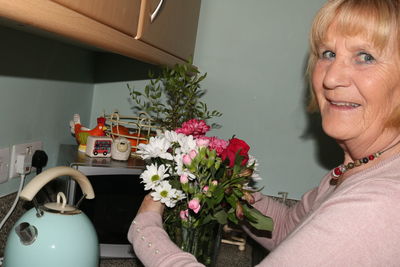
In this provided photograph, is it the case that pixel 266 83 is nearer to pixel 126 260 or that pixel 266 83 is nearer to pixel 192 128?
pixel 192 128

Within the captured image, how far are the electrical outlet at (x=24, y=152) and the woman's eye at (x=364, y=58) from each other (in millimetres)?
890

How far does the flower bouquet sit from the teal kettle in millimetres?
177

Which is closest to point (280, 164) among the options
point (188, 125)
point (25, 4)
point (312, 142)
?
point (312, 142)

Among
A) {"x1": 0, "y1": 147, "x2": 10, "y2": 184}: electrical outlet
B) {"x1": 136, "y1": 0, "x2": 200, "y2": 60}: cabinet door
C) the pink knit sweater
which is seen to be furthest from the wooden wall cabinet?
the pink knit sweater

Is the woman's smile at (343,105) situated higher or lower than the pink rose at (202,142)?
higher

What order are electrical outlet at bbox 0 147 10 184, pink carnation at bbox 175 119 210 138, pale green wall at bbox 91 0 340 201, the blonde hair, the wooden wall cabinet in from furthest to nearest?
1. pale green wall at bbox 91 0 340 201
2. electrical outlet at bbox 0 147 10 184
3. pink carnation at bbox 175 119 210 138
4. the blonde hair
5. the wooden wall cabinet

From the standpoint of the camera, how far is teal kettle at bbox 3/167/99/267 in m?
0.87

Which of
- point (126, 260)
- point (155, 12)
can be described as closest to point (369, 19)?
point (155, 12)

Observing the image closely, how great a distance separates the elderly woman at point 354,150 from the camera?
77 centimetres

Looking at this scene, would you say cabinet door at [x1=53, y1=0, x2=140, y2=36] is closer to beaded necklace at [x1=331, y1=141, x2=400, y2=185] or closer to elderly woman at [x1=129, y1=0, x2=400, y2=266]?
elderly woman at [x1=129, y1=0, x2=400, y2=266]

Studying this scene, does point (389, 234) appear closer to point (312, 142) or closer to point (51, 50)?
point (312, 142)

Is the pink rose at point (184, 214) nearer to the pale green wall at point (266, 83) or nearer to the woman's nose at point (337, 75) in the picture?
the woman's nose at point (337, 75)

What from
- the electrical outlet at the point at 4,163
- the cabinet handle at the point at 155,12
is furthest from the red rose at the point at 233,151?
the electrical outlet at the point at 4,163

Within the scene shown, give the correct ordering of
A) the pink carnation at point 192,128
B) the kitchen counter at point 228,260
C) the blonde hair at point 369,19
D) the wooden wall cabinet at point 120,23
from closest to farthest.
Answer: the wooden wall cabinet at point 120,23, the blonde hair at point 369,19, the pink carnation at point 192,128, the kitchen counter at point 228,260
